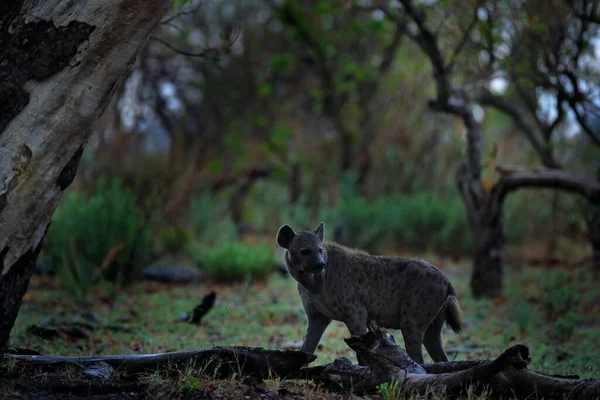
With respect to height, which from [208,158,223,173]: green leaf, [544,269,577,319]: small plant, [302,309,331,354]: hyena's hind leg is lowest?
[208,158,223,173]: green leaf

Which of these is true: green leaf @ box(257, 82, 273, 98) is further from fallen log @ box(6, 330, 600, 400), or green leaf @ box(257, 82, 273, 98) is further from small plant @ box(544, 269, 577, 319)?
fallen log @ box(6, 330, 600, 400)

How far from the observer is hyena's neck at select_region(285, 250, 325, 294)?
5.83m

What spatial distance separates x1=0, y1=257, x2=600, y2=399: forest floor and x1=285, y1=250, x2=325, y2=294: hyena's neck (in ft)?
3.06

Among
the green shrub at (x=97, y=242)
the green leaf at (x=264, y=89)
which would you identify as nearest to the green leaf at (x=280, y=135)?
the green leaf at (x=264, y=89)

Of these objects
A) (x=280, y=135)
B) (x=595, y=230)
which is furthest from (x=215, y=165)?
(x=595, y=230)

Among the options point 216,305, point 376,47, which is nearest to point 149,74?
point 376,47

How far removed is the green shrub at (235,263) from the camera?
11898 mm

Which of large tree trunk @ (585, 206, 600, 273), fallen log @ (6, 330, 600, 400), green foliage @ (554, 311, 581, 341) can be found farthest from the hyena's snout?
large tree trunk @ (585, 206, 600, 273)

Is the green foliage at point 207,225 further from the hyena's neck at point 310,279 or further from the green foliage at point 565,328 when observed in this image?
the hyena's neck at point 310,279

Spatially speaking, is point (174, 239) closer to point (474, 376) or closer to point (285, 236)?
point (285, 236)

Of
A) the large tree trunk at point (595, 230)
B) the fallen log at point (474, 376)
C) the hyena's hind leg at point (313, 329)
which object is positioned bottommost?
the large tree trunk at point (595, 230)

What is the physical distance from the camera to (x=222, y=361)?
516 centimetres

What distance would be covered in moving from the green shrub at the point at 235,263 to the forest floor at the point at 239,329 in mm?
223

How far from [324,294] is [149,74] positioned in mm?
15774
